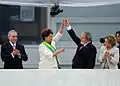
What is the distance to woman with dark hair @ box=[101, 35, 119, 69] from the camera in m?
7.25

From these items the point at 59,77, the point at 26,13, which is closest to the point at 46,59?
the point at 59,77

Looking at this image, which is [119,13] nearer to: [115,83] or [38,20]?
[38,20]

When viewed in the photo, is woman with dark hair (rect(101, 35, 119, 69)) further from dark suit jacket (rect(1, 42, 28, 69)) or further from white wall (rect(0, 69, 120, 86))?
dark suit jacket (rect(1, 42, 28, 69))

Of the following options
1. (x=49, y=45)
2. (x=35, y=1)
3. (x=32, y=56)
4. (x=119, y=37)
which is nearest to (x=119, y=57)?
(x=119, y=37)

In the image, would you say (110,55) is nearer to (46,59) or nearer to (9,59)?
(46,59)

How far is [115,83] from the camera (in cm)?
712

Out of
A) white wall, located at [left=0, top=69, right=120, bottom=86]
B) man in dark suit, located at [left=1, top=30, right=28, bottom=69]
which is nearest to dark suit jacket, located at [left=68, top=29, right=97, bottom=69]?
white wall, located at [left=0, top=69, right=120, bottom=86]

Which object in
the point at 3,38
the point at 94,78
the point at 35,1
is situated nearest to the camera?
the point at 94,78

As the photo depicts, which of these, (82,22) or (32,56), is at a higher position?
(82,22)

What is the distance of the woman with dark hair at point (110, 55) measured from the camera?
7.25m

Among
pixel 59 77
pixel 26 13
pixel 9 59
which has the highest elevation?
pixel 26 13

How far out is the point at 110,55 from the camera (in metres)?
7.26

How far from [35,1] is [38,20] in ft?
6.51

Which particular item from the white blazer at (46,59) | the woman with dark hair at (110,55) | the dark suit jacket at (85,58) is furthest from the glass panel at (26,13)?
the woman with dark hair at (110,55)
